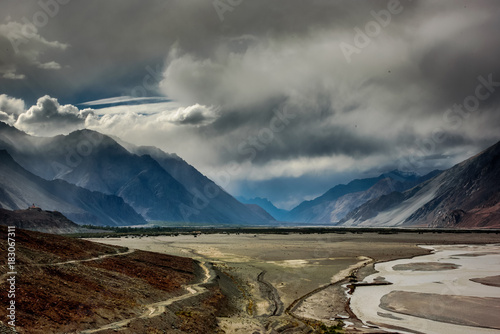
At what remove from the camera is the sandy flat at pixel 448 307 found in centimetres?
2609

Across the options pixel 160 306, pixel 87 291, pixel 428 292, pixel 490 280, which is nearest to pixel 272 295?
pixel 160 306

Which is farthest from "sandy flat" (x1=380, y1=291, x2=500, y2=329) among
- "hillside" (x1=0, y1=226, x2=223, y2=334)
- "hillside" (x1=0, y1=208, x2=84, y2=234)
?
"hillside" (x1=0, y1=208, x2=84, y2=234)

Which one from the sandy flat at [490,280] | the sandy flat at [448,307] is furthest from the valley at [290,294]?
the sandy flat at [490,280]

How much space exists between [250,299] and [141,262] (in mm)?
13798

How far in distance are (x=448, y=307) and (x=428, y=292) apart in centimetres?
594

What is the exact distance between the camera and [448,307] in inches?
1172

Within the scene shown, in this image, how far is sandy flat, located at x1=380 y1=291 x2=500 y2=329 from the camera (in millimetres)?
26089

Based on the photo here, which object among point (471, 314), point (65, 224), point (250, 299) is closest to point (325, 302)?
point (250, 299)

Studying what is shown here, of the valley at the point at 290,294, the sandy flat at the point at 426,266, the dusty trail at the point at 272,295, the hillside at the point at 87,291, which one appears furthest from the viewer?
the sandy flat at the point at 426,266

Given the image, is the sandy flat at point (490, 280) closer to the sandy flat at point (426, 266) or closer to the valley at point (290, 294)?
the sandy flat at point (426, 266)

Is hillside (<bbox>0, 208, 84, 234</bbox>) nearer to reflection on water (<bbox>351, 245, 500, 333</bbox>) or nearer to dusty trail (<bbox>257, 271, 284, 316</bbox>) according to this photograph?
dusty trail (<bbox>257, 271, 284, 316</bbox>)

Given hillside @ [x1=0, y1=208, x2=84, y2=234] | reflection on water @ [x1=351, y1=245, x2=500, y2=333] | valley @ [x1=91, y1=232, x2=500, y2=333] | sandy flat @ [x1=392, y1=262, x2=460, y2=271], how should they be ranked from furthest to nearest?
hillside @ [x1=0, y1=208, x2=84, y2=234]
sandy flat @ [x1=392, y1=262, x2=460, y2=271]
reflection on water @ [x1=351, y1=245, x2=500, y2=333]
valley @ [x1=91, y1=232, x2=500, y2=333]

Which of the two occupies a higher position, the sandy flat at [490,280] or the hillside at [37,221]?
the hillside at [37,221]

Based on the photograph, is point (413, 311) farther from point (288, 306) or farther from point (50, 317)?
point (50, 317)
